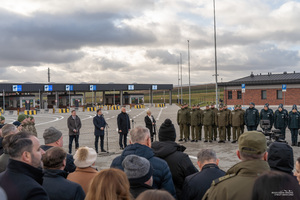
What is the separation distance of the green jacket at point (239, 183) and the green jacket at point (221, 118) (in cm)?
1168

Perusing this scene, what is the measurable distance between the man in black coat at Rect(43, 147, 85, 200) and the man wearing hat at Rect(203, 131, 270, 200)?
57.1 inches

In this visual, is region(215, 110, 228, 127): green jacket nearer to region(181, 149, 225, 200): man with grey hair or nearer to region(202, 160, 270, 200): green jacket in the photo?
region(181, 149, 225, 200): man with grey hair

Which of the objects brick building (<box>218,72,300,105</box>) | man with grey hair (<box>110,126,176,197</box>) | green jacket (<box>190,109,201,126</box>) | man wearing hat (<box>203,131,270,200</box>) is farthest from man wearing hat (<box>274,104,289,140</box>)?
brick building (<box>218,72,300,105</box>)

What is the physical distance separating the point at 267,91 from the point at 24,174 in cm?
4739

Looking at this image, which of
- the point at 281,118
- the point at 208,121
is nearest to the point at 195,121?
the point at 208,121

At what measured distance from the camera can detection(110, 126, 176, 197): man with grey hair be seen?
3627 mm

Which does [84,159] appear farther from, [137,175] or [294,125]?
[294,125]

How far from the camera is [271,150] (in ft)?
10.8

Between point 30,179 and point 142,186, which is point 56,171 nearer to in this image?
point 30,179

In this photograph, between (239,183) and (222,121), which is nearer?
(239,183)

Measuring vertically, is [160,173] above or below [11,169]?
→ below

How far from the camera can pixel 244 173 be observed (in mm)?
2602

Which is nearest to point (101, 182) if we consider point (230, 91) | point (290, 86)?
point (290, 86)

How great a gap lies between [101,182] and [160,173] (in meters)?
1.49
